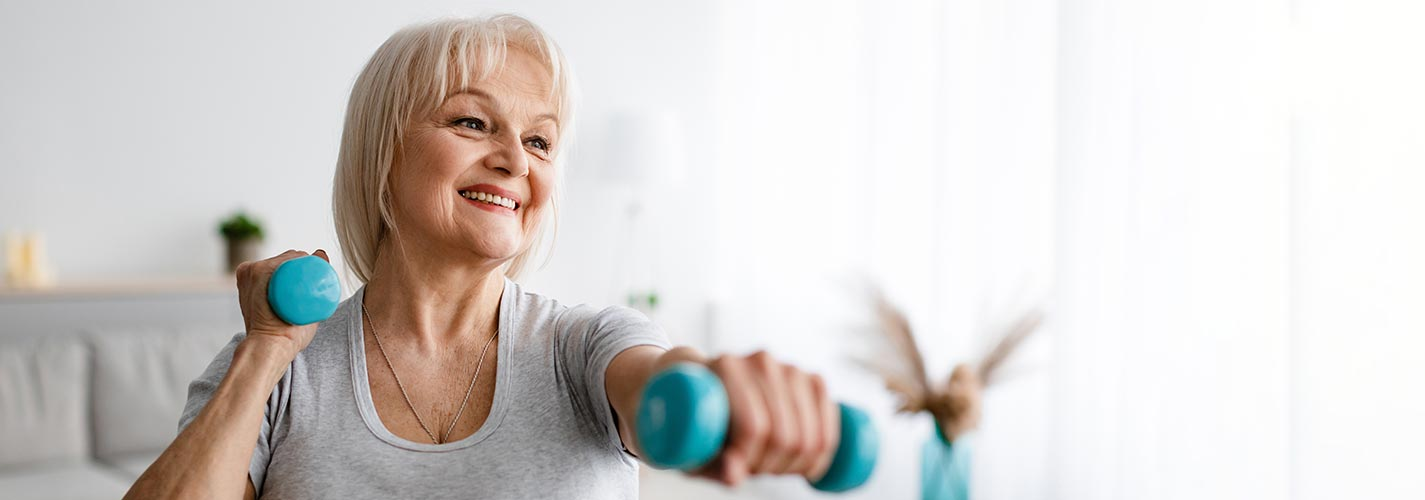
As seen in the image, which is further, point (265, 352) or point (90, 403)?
point (90, 403)

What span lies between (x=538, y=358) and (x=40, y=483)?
8.23ft

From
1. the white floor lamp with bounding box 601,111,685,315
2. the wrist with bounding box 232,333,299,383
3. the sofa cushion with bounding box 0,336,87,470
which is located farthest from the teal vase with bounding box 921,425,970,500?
the sofa cushion with bounding box 0,336,87,470

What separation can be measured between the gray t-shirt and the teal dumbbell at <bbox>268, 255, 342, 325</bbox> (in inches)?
3.1

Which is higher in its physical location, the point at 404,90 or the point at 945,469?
the point at 404,90

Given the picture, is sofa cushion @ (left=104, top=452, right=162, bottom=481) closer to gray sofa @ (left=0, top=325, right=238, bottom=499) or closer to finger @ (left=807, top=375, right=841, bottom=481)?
gray sofa @ (left=0, top=325, right=238, bottom=499)

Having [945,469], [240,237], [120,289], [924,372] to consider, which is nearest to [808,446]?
[924,372]

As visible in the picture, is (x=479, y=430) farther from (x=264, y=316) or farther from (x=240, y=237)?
(x=240, y=237)

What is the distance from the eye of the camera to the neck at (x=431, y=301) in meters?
1.01

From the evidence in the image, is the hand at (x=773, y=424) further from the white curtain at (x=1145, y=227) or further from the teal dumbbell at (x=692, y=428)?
the white curtain at (x=1145, y=227)

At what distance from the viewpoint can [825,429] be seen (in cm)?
67

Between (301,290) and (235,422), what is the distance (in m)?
0.13

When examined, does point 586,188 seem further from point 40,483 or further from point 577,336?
point 577,336

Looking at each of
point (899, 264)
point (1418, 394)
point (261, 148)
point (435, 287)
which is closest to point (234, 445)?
point (435, 287)

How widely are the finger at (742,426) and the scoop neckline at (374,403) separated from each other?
37cm
